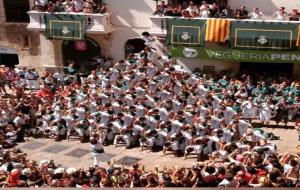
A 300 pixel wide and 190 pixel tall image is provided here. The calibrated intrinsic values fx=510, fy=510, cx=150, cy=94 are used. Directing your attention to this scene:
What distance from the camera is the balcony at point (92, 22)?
2736cm

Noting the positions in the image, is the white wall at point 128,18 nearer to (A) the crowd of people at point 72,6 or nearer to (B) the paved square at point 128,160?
(A) the crowd of people at point 72,6

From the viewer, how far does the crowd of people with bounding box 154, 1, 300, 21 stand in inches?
960

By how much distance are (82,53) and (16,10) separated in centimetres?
478

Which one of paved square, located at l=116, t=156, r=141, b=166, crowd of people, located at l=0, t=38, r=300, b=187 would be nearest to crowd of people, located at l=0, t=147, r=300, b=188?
crowd of people, located at l=0, t=38, r=300, b=187

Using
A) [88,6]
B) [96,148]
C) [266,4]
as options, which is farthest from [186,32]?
[96,148]

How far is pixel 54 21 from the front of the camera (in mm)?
28125

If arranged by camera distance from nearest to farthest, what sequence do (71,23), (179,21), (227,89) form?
1. (227,89)
2. (179,21)
3. (71,23)

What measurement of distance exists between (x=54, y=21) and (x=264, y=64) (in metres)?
11.6

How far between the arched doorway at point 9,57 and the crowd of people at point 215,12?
10.3 meters

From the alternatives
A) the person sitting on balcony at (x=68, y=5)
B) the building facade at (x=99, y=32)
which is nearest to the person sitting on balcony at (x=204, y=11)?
the building facade at (x=99, y=32)

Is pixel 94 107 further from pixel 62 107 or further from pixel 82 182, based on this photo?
pixel 82 182

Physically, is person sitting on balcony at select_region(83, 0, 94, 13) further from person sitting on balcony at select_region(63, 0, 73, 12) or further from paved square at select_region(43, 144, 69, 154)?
paved square at select_region(43, 144, 69, 154)

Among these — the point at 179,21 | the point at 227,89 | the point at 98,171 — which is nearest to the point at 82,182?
the point at 98,171

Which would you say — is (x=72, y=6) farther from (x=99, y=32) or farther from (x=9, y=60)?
(x=9, y=60)
